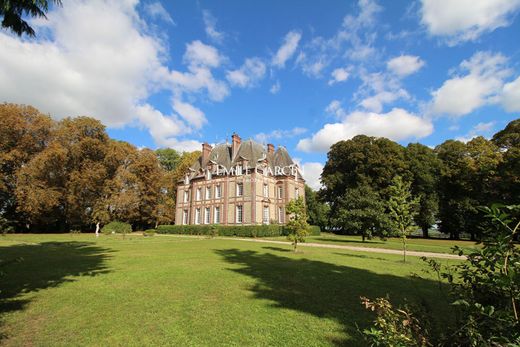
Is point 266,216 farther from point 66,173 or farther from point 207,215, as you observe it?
Answer: point 66,173

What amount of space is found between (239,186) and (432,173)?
96.0ft

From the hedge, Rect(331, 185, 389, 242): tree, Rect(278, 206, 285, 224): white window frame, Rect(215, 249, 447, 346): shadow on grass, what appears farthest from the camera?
Rect(278, 206, 285, 224): white window frame

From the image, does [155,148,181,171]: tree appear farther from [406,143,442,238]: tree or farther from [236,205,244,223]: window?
[406,143,442,238]: tree

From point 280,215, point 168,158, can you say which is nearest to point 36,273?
point 280,215

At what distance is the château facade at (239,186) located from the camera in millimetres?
40188

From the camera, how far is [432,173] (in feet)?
146

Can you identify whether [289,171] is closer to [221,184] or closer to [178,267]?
[221,184]

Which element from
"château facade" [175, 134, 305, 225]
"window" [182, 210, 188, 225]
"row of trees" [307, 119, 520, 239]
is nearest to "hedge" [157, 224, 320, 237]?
"château facade" [175, 134, 305, 225]

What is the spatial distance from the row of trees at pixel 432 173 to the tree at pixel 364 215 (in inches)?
266

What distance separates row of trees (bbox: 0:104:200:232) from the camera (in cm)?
3506

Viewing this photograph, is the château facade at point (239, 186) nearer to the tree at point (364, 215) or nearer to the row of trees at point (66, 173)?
the row of trees at point (66, 173)

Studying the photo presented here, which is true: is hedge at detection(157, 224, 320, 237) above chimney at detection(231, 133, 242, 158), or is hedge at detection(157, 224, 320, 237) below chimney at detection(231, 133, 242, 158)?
below

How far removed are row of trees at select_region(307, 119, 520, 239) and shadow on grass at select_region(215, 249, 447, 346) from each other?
79.1ft

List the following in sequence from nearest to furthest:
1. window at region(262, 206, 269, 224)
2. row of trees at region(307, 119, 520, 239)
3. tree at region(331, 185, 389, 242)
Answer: tree at region(331, 185, 389, 242), row of trees at region(307, 119, 520, 239), window at region(262, 206, 269, 224)
